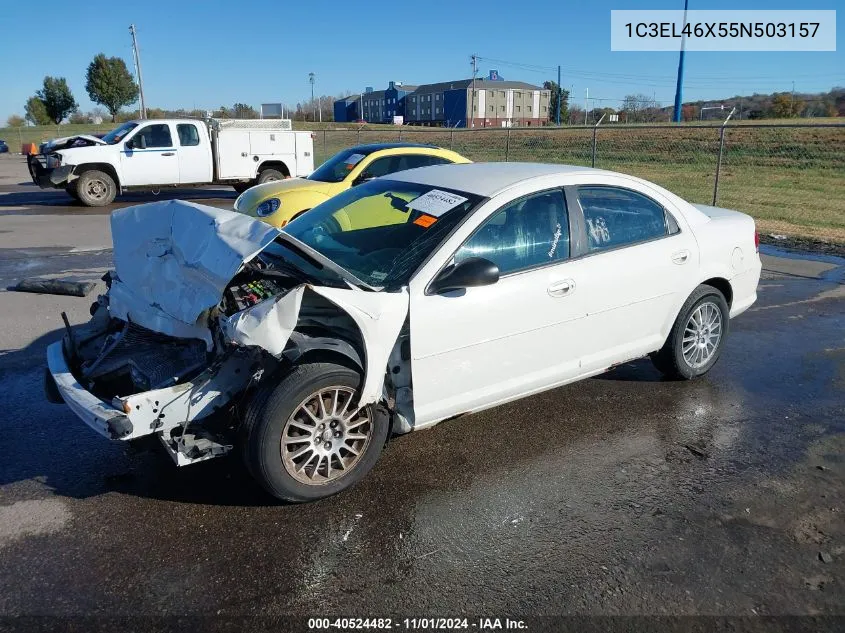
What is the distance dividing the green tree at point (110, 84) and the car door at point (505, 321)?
70449 mm

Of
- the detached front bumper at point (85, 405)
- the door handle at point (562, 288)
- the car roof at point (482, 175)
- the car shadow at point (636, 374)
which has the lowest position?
the car shadow at point (636, 374)

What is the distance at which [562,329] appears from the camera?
430cm

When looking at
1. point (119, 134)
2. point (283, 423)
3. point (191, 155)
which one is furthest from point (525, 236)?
point (119, 134)

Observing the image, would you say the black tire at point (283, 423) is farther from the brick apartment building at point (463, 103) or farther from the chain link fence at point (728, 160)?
the brick apartment building at point (463, 103)

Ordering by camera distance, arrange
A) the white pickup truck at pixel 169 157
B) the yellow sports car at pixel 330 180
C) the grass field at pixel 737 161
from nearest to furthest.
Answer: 1. the yellow sports car at pixel 330 180
2. the grass field at pixel 737 161
3. the white pickup truck at pixel 169 157

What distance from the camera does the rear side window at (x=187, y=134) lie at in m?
16.6

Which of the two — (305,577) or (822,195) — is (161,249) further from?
(822,195)

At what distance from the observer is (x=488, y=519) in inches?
138

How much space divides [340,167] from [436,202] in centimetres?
611

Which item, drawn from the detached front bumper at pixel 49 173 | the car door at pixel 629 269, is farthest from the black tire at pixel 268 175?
the car door at pixel 629 269

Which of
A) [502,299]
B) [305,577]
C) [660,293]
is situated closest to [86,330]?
[305,577]

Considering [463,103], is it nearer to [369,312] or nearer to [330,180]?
[330,180]

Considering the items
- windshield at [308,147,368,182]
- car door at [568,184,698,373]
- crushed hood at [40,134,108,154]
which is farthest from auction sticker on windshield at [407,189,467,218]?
crushed hood at [40,134,108,154]

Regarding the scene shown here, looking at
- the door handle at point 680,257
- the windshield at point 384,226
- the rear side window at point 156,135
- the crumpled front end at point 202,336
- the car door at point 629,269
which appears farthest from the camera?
the rear side window at point 156,135
